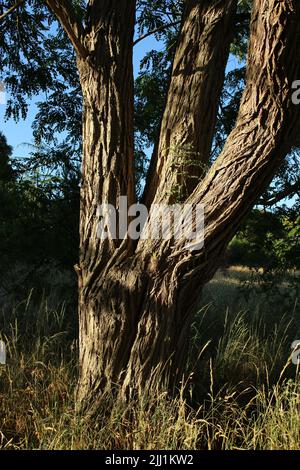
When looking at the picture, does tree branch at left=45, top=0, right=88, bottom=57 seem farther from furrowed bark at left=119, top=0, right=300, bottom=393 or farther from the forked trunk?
furrowed bark at left=119, top=0, right=300, bottom=393

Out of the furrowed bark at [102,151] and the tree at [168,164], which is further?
the furrowed bark at [102,151]

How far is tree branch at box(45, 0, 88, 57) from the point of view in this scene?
4801 mm

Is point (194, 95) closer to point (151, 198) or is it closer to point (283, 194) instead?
point (151, 198)

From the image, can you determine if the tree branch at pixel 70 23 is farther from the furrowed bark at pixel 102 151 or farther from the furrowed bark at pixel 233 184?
the furrowed bark at pixel 233 184

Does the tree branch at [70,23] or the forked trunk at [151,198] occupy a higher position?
the tree branch at [70,23]

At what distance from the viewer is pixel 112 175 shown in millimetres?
4797

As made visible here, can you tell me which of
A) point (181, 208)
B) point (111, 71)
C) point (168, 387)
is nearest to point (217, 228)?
point (181, 208)

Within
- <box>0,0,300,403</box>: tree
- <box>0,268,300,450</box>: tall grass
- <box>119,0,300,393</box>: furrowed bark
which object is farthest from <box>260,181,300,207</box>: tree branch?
<box>119,0,300,393</box>: furrowed bark

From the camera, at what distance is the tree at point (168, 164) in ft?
13.6

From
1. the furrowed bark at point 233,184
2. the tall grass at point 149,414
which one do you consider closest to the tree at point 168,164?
the furrowed bark at point 233,184

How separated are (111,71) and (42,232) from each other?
295 centimetres

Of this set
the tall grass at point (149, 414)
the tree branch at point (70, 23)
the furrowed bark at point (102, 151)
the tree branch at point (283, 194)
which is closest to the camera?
the tall grass at point (149, 414)

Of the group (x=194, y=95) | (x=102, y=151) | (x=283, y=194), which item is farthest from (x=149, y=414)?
(x=283, y=194)

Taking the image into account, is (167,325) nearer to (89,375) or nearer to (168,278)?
(168,278)
